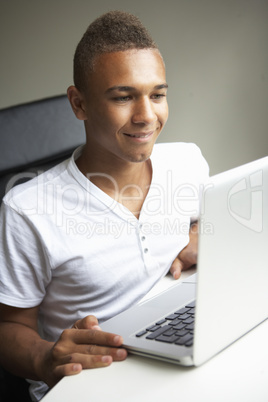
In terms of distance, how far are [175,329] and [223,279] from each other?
142 millimetres

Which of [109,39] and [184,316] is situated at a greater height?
[109,39]

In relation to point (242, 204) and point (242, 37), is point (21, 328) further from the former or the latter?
point (242, 37)

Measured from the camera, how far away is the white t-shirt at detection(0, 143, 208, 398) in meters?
0.92

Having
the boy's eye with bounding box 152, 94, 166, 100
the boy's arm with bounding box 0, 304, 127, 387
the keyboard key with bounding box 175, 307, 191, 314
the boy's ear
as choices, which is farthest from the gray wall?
the keyboard key with bounding box 175, 307, 191, 314

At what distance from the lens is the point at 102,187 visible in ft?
3.42

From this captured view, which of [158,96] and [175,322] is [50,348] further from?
[158,96]

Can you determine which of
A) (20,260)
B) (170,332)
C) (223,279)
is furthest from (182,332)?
(20,260)

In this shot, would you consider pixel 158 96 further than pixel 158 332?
Yes

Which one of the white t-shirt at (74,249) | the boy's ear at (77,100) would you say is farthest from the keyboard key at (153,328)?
the boy's ear at (77,100)

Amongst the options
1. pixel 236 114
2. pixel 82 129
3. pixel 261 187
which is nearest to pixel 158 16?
pixel 236 114

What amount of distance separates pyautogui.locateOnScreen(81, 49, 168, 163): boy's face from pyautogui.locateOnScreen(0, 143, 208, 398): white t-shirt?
113 millimetres

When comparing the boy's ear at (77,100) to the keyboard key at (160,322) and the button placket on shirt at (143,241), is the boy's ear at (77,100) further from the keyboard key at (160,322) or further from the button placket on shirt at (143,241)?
the keyboard key at (160,322)

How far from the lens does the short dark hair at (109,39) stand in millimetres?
955

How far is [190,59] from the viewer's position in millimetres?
2350
